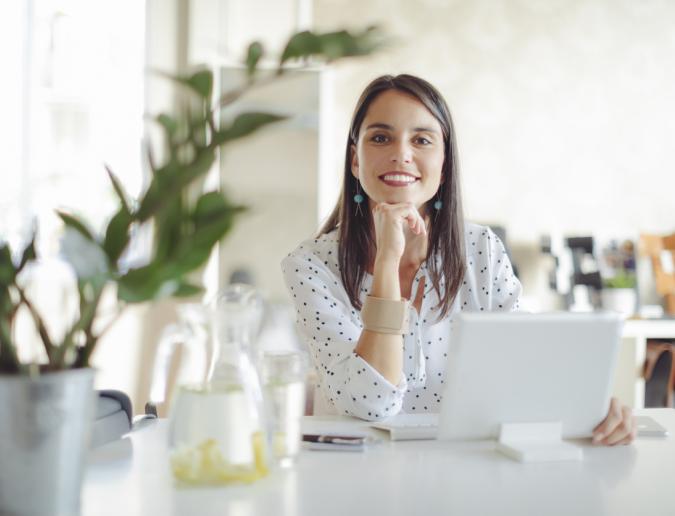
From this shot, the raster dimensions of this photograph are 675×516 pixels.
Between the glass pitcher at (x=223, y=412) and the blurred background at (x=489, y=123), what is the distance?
2559 millimetres

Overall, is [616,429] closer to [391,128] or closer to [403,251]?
[403,251]

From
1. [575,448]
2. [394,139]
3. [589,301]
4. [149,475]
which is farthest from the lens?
[589,301]

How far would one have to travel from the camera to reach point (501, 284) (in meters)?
1.92

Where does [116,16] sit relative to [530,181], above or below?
above

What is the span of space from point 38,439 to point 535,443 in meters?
0.72

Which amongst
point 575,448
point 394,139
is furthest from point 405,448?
point 394,139

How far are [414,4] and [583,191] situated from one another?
4.02ft

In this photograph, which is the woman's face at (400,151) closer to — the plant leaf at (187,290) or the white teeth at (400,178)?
the white teeth at (400,178)

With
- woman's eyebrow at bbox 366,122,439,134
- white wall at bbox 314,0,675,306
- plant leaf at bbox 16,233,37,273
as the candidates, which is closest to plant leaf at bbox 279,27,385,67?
plant leaf at bbox 16,233,37,273

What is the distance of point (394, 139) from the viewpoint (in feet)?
6.17

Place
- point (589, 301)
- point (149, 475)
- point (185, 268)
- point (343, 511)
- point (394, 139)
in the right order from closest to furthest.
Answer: point (185, 268) → point (343, 511) → point (149, 475) → point (394, 139) → point (589, 301)

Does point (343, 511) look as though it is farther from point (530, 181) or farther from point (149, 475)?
point (530, 181)

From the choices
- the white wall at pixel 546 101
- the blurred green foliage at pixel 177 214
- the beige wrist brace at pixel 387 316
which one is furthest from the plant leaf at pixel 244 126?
the white wall at pixel 546 101

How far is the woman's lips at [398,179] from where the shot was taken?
6.01 feet
